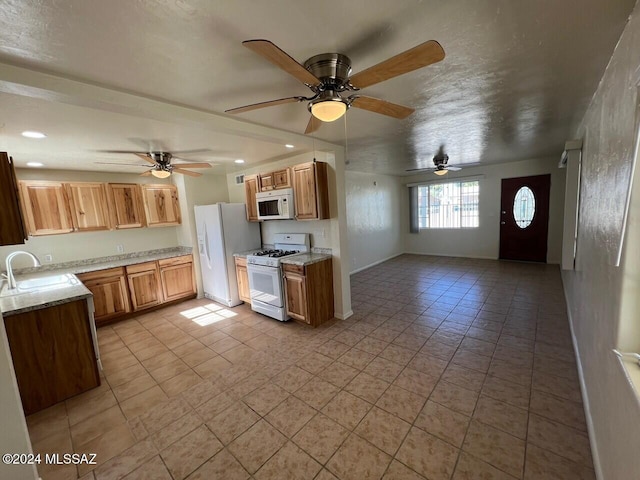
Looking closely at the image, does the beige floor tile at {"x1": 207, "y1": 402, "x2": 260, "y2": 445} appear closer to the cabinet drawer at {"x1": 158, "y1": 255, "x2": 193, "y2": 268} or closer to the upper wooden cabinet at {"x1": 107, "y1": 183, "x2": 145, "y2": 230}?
the cabinet drawer at {"x1": 158, "y1": 255, "x2": 193, "y2": 268}

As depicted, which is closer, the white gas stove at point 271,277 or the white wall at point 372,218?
the white gas stove at point 271,277

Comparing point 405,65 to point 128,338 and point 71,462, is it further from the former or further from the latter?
point 128,338

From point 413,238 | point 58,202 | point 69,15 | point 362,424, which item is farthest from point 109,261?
point 413,238

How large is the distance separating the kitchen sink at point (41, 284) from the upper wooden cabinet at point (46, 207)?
0.71m

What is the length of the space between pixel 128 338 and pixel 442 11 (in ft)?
14.8

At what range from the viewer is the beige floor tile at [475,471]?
1494 millimetres

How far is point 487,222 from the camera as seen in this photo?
6547mm

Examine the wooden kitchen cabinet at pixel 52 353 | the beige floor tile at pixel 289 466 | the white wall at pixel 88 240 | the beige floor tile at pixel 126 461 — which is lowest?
the beige floor tile at pixel 289 466

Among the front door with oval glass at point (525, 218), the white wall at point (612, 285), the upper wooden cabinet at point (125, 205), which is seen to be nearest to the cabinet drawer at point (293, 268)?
the white wall at point (612, 285)

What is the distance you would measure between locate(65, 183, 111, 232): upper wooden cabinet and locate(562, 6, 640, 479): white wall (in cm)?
561

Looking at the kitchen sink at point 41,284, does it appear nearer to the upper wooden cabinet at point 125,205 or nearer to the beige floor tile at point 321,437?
the upper wooden cabinet at point 125,205

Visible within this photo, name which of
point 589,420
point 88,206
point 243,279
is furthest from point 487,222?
point 88,206

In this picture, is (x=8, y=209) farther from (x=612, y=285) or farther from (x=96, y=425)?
(x=612, y=285)

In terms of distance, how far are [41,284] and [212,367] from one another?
2.43 meters
